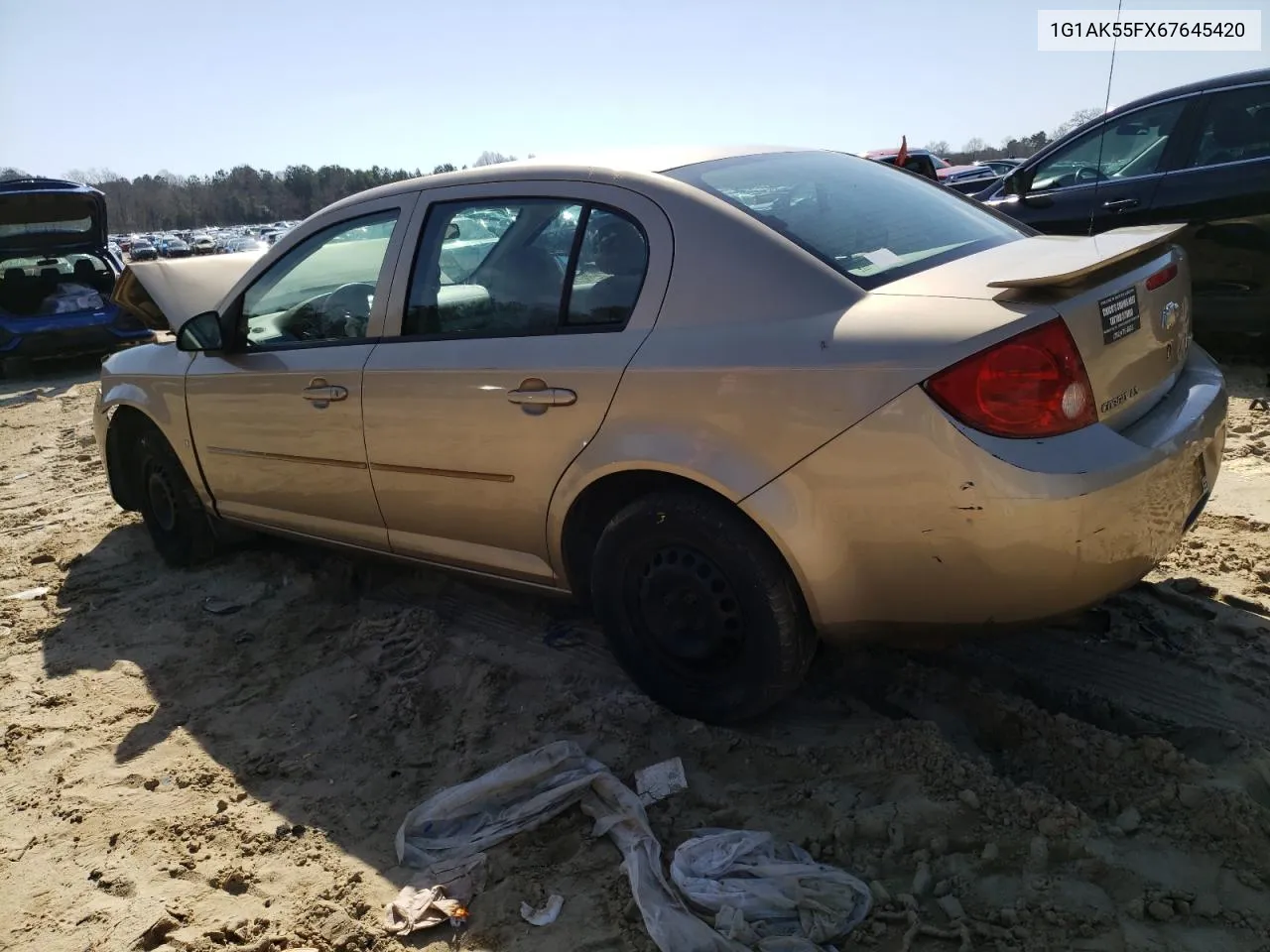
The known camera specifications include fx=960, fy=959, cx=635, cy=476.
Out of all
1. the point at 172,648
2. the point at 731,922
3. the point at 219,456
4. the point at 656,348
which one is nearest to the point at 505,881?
the point at 731,922

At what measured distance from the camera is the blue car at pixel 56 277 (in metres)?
11.2

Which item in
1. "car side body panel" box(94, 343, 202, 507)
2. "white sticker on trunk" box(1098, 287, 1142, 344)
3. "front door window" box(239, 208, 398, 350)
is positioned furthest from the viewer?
"car side body panel" box(94, 343, 202, 507)

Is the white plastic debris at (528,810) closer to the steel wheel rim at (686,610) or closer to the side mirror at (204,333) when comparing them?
the steel wheel rim at (686,610)

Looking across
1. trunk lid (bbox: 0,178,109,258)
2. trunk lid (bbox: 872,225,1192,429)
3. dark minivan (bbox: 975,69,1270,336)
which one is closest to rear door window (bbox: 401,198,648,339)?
trunk lid (bbox: 872,225,1192,429)

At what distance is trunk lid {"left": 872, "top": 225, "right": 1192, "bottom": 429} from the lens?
2.32m

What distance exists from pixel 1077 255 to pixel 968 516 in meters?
0.89

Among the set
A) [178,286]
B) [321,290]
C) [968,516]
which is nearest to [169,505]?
[178,286]

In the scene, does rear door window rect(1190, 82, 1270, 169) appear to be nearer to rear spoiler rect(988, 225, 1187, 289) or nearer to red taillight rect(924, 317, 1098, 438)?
rear spoiler rect(988, 225, 1187, 289)

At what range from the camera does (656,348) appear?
2650 millimetres

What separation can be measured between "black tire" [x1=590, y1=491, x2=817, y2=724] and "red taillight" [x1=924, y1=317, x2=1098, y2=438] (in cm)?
64

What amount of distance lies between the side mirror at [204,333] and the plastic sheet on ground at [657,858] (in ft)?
7.45

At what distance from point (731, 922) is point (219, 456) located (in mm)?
3116

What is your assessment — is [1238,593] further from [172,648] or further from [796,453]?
[172,648]

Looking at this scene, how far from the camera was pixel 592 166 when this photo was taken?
301 centimetres
